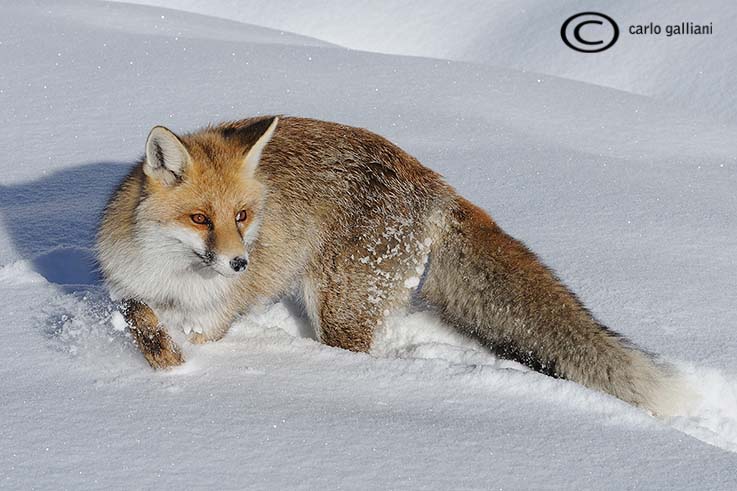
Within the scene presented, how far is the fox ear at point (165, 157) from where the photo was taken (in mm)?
3967

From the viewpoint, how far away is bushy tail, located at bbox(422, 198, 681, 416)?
4.14 meters

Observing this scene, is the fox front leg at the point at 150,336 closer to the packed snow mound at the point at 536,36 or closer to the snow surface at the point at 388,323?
the snow surface at the point at 388,323

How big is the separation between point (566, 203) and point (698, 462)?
10.6 feet

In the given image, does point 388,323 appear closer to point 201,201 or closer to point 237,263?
point 237,263

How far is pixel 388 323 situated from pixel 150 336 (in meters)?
1.32

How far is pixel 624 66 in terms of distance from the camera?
33.5ft

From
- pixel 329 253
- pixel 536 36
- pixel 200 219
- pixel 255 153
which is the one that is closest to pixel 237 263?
pixel 200 219

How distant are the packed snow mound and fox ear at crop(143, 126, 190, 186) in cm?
640

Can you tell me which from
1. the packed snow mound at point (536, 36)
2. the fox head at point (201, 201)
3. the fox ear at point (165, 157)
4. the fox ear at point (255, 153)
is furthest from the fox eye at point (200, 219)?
the packed snow mound at point (536, 36)

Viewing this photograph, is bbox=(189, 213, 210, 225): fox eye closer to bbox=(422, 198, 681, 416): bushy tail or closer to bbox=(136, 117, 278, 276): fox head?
bbox=(136, 117, 278, 276): fox head

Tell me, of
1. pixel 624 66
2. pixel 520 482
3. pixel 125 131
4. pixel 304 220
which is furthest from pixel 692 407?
pixel 624 66

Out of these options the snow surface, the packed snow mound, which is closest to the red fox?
the snow surface

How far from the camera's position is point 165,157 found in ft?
13.3

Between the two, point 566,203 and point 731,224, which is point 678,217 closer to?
point 731,224
